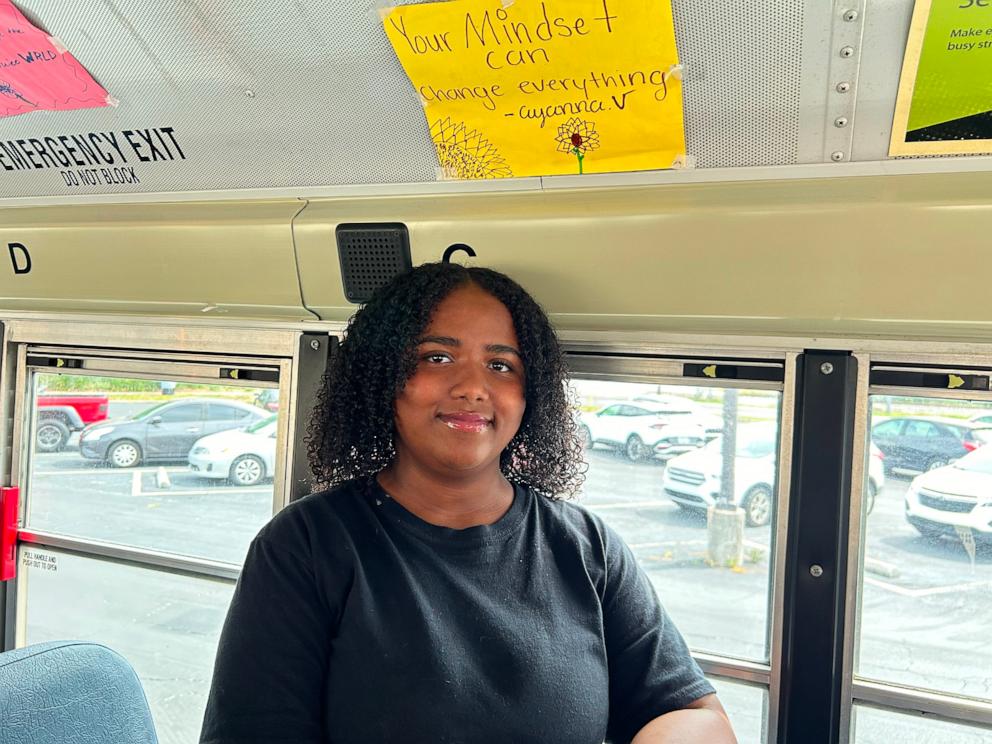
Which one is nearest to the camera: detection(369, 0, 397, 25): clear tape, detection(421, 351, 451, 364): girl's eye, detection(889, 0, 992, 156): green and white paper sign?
detection(889, 0, 992, 156): green and white paper sign

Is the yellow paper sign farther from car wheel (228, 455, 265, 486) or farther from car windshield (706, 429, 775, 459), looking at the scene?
car wheel (228, 455, 265, 486)

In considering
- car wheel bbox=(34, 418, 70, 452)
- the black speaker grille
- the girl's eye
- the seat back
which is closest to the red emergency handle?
car wheel bbox=(34, 418, 70, 452)

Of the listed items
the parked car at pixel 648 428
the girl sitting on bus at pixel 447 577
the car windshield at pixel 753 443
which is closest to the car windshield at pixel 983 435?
the car windshield at pixel 753 443

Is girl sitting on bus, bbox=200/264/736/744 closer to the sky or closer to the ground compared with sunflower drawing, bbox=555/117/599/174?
closer to the ground

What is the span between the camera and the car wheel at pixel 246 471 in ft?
9.37

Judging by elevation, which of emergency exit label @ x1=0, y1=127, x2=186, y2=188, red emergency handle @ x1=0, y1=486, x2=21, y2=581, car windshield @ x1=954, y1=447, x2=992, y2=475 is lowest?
red emergency handle @ x1=0, y1=486, x2=21, y2=581

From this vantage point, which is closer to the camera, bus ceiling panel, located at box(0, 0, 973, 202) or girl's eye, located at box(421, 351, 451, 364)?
bus ceiling panel, located at box(0, 0, 973, 202)

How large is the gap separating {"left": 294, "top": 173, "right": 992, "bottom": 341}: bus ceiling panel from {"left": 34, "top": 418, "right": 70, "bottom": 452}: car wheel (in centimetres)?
187

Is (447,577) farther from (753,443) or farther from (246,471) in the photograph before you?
(246,471)

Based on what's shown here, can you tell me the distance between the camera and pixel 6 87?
2.21m

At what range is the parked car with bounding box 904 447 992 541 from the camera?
6.45ft

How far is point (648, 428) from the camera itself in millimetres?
2297

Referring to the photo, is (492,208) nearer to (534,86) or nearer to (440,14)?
(534,86)

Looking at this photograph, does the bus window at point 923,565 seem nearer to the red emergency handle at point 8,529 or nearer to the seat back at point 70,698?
the seat back at point 70,698
